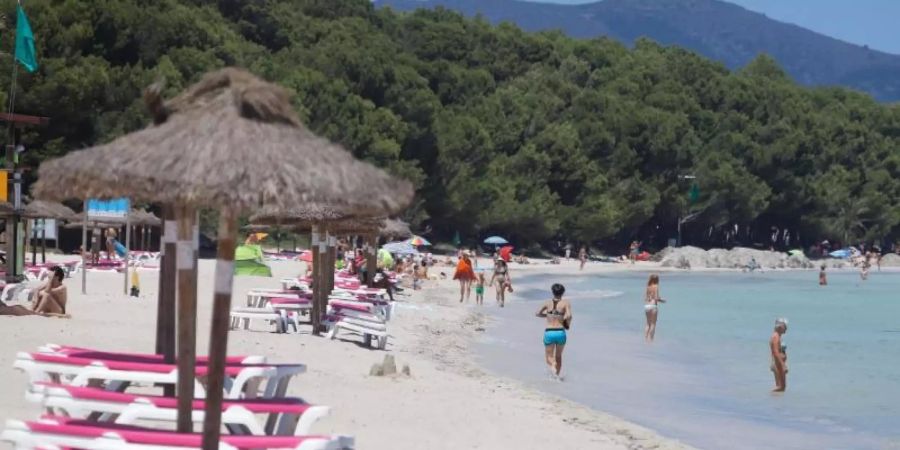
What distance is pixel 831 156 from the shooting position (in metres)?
79.8

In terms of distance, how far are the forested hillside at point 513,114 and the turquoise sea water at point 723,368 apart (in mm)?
12409

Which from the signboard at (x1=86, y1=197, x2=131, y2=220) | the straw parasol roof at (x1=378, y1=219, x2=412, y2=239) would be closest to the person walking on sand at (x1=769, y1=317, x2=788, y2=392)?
the signboard at (x1=86, y1=197, x2=131, y2=220)

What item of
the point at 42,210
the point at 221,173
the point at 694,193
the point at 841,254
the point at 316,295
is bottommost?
the point at 841,254

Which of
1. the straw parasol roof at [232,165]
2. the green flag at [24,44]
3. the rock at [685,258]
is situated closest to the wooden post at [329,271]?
the green flag at [24,44]

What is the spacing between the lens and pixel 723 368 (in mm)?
17438

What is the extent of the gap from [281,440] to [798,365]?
13.9m

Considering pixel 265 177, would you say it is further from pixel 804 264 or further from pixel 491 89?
pixel 804 264

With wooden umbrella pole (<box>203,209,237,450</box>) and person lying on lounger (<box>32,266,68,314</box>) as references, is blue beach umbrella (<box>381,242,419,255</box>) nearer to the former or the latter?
person lying on lounger (<box>32,266,68,314</box>)

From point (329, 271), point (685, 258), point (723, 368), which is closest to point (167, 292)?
point (329, 271)

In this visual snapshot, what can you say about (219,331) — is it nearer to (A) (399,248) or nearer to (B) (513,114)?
(A) (399,248)

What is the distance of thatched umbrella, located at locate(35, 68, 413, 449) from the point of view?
17.1 ft

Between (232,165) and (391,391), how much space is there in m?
5.60

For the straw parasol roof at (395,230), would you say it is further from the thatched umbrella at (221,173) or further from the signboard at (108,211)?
the thatched umbrella at (221,173)

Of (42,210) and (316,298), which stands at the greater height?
(42,210)
